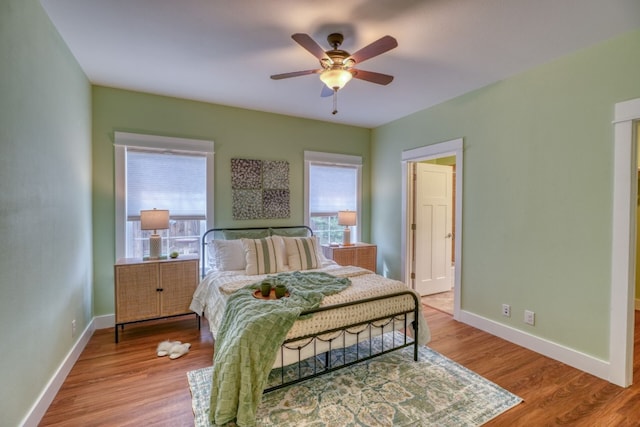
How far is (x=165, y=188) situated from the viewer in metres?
3.63

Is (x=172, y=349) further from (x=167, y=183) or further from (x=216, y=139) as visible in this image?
(x=216, y=139)

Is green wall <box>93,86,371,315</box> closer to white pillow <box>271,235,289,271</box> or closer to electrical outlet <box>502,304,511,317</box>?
white pillow <box>271,235,289,271</box>

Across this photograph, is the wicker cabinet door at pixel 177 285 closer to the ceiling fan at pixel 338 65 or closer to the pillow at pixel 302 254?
the pillow at pixel 302 254

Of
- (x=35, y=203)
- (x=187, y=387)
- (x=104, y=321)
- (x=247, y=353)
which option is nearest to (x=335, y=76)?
(x=247, y=353)

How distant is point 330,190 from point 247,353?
10.5ft

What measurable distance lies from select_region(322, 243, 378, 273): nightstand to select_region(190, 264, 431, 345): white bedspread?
2.87 feet

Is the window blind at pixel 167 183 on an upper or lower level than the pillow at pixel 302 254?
upper

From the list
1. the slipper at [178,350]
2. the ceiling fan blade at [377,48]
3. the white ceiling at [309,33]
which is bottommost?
the slipper at [178,350]

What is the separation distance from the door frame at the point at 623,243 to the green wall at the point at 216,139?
314cm

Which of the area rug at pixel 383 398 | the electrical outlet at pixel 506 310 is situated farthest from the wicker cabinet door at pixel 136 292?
the electrical outlet at pixel 506 310

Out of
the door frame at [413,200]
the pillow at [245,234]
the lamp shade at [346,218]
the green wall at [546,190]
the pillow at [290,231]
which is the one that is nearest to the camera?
the green wall at [546,190]

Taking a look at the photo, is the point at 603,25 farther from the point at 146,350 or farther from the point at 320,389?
the point at 146,350

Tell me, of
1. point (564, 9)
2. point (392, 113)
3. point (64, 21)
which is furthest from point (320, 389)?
point (392, 113)

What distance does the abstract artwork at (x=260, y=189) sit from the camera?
398cm
